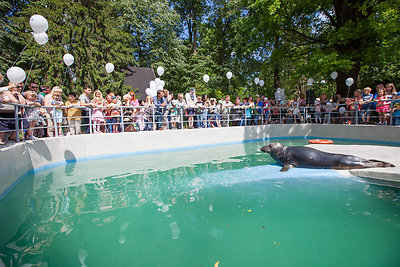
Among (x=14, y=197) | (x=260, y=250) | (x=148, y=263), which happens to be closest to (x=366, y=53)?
(x=260, y=250)

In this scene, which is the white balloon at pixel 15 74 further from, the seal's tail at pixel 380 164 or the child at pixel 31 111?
the seal's tail at pixel 380 164

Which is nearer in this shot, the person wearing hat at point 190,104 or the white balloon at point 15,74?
the white balloon at point 15,74

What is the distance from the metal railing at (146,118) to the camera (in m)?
6.99

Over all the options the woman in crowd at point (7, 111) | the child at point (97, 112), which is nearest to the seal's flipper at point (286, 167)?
the woman in crowd at point (7, 111)

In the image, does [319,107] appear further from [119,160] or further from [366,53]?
[119,160]

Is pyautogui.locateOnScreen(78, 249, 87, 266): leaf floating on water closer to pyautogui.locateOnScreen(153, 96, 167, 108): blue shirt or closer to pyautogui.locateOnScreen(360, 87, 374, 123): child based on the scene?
pyautogui.locateOnScreen(153, 96, 167, 108): blue shirt

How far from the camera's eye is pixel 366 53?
39.9ft

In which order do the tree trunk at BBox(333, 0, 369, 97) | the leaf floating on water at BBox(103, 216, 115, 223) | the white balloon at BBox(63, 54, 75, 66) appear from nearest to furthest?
the leaf floating on water at BBox(103, 216, 115, 223)
the white balloon at BBox(63, 54, 75, 66)
the tree trunk at BBox(333, 0, 369, 97)

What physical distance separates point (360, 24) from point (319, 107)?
14.8 ft

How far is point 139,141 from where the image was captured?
834 cm

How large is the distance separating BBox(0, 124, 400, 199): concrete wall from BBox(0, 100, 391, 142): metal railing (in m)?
0.42

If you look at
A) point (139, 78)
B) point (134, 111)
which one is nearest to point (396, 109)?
point (134, 111)

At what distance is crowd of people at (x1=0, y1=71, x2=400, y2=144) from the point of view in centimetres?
633

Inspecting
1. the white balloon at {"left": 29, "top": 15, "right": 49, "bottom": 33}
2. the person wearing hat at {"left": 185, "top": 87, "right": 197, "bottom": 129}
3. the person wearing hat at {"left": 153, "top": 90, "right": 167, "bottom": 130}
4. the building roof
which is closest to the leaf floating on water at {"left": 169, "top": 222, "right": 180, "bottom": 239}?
the person wearing hat at {"left": 153, "top": 90, "right": 167, "bottom": 130}
